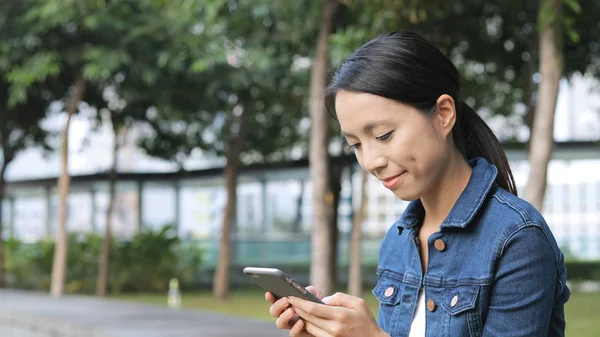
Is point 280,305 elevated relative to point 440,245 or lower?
lower

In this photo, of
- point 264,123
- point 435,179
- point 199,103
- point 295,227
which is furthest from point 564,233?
point 435,179

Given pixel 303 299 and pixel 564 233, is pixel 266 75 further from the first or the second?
pixel 564 233

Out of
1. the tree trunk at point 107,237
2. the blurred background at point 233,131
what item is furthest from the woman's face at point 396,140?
the tree trunk at point 107,237

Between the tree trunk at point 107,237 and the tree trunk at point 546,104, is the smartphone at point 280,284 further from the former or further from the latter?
the tree trunk at point 107,237

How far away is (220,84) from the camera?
16.2 meters

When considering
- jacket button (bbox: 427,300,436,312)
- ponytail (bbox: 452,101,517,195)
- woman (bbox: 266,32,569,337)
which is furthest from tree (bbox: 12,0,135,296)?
jacket button (bbox: 427,300,436,312)

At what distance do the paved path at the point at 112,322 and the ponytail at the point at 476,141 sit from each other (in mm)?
4780

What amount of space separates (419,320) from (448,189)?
294 millimetres

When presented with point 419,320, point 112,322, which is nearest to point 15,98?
point 112,322

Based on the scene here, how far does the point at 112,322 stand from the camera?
809 cm

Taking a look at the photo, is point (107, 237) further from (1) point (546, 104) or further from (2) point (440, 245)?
(2) point (440, 245)

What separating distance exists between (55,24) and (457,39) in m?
6.53

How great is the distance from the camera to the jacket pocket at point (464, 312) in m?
2.03

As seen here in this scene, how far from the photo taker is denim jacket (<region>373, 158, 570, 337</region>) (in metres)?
1.95
